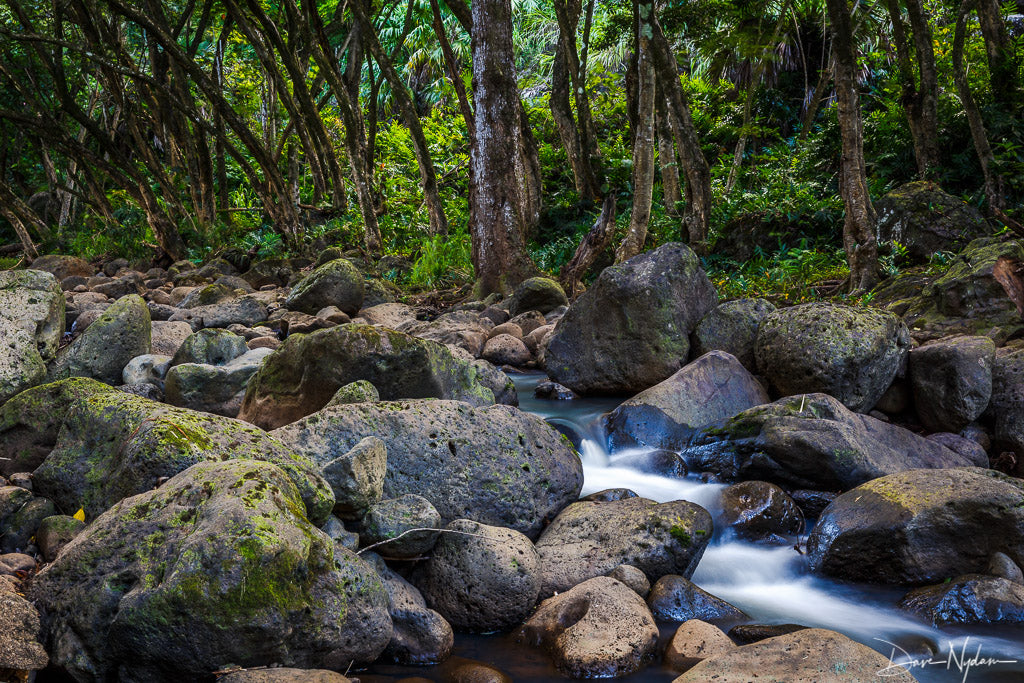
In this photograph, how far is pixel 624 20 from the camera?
11.8m

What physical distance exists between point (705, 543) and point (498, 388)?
278cm

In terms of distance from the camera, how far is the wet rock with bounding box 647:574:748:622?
397cm

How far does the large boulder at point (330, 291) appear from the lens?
10.1 meters

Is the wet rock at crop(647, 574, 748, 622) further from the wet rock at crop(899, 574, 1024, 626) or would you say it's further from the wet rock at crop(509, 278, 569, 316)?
the wet rock at crop(509, 278, 569, 316)

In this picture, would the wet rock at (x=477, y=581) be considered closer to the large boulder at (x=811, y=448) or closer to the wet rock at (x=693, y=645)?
the wet rock at (x=693, y=645)

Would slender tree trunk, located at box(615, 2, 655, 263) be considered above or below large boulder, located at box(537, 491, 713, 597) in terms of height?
above

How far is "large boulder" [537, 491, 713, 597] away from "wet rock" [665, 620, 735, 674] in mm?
543

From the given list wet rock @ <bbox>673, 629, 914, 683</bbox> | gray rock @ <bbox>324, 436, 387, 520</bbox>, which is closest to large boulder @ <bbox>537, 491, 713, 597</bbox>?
Answer: wet rock @ <bbox>673, 629, 914, 683</bbox>

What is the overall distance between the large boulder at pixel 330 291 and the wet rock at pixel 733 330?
4818mm

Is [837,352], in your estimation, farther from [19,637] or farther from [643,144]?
[19,637]

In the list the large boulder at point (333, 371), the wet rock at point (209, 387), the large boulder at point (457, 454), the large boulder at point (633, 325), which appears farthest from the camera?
the large boulder at point (633, 325)

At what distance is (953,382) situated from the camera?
6223 mm

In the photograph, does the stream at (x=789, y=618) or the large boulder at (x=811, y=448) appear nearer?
the stream at (x=789, y=618)

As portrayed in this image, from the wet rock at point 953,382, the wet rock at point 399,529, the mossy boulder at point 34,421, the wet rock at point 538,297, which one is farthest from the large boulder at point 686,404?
the mossy boulder at point 34,421
